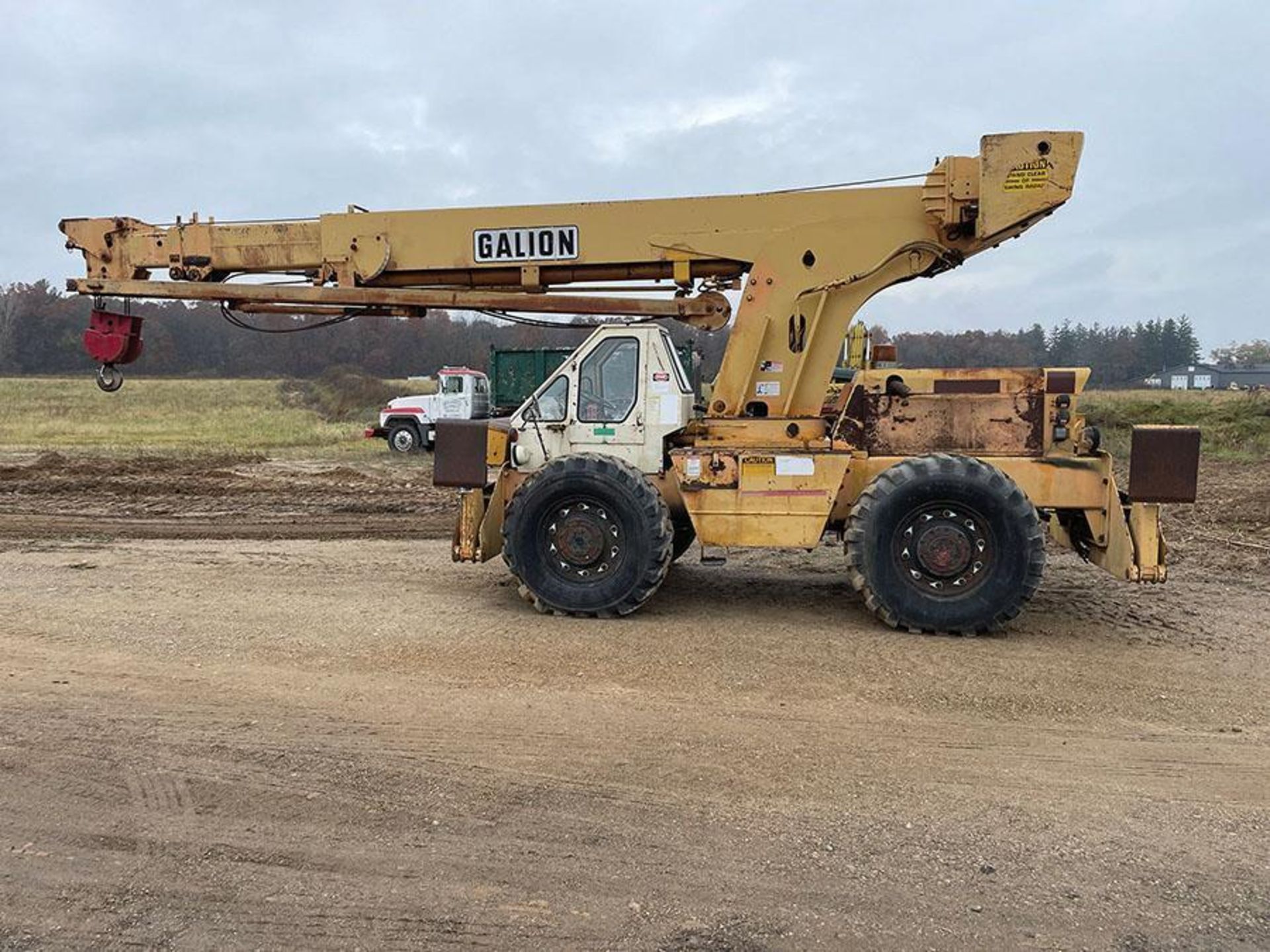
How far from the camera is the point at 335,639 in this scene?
6.65 m

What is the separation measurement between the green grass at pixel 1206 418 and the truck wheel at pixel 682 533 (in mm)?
14925

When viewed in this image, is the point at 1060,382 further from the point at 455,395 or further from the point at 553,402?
the point at 455,395

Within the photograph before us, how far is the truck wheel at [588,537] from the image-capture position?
738 cm

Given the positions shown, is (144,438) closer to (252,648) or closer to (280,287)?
(280,287)

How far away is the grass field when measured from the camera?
22.3 meters

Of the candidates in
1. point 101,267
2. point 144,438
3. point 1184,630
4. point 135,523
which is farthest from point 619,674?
point 144,438

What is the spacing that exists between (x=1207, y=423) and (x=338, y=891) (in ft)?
87.5

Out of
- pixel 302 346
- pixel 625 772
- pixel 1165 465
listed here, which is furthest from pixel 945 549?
pixel 302 346

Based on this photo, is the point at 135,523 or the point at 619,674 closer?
the point at 619,674

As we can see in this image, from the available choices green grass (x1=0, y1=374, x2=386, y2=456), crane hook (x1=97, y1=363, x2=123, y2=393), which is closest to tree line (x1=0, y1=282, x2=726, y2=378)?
green grass (x1=0, y1=374, x2=386, y2=456)

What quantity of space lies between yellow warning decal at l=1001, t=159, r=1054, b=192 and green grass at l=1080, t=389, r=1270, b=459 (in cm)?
1459

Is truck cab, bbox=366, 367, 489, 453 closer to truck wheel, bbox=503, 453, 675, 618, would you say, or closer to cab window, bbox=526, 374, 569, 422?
cab window, bbox=526, 374, 569, 422

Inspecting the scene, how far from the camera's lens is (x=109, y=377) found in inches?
347

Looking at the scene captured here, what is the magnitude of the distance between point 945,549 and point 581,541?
2720 mm
